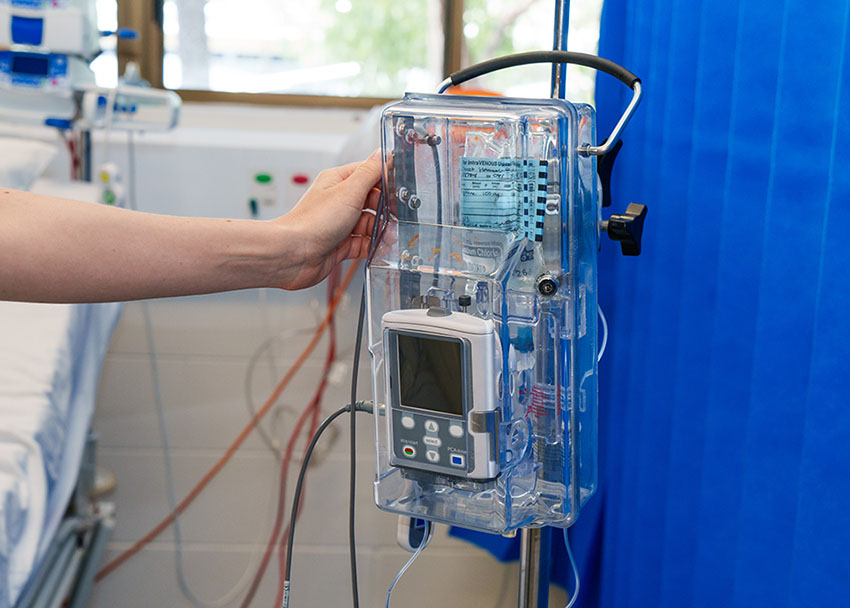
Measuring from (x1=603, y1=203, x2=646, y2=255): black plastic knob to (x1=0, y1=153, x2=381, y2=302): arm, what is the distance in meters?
0.30

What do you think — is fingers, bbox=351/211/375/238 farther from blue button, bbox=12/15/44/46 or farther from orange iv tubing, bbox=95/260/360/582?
blue button, bbox=12/15/44/46

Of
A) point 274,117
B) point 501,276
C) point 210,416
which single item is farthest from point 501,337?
point 274,117

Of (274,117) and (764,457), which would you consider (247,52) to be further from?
(764,457)

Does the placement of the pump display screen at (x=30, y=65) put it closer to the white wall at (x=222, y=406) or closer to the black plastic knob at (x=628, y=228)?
the white wall at (x=222, y=406)

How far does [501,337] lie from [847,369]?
1.04 feet

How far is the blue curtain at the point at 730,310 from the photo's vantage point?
0.75m

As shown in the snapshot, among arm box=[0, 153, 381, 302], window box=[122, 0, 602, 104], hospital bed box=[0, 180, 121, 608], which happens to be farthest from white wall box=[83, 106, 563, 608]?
arm box=[0, 153, 381, 302]

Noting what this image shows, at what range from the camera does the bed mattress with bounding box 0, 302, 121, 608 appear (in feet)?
4.01

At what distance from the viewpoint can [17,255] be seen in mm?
858

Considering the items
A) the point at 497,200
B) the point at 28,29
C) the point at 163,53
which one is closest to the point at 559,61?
the point at 497,200

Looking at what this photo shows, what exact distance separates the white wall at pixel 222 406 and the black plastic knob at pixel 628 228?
129 cm

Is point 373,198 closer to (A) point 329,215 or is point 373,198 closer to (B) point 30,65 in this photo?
(A) point 329,215

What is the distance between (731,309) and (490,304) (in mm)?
325

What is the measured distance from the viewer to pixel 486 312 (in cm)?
78
